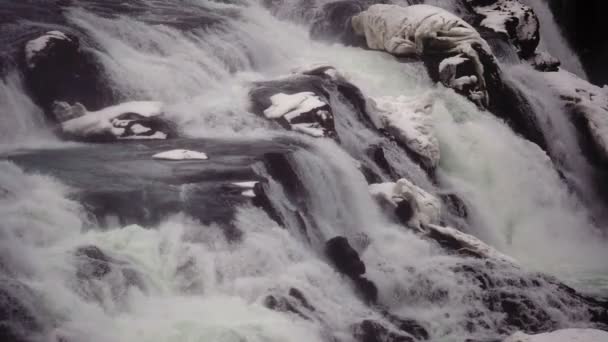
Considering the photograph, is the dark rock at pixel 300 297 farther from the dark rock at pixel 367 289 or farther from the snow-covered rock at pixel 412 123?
the snow-covered rock at pixel 412 123

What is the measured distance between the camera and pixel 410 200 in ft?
31.1

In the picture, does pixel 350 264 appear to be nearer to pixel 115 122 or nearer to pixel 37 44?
pixel 115 122

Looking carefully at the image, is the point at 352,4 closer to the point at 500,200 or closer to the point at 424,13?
the point at 424,13

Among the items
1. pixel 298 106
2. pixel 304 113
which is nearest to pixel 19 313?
pixel 304 113

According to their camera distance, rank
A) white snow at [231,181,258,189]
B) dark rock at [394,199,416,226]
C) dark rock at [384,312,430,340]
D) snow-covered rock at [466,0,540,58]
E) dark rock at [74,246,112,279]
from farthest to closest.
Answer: snow-covered rock at [466,0,540,58] → dark rock at [394,199,416,226] → white snow at [231,181,258,189] → dark rock at [384,312,430,340] → dark rock at [74,246,112,279]

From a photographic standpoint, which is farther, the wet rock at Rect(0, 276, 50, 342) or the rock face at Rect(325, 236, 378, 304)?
the rock face at Rect(325, 236, 378, 304)

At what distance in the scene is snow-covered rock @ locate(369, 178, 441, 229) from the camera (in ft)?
30.8

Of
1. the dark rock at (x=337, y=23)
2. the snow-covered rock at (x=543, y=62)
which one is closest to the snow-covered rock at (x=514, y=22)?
the snow-covered rock at (x=543, y=62)

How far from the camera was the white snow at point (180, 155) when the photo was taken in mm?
9000

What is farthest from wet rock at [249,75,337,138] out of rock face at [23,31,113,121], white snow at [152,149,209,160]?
rock face at [23,31,113,121]

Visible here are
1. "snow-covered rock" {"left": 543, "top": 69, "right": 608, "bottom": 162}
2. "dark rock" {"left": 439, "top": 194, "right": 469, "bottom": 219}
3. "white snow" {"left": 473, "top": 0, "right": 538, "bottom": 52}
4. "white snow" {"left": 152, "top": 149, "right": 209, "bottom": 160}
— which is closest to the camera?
"white snow" {"left": 152, "top": 149, "right": 209, "bottom": 160}

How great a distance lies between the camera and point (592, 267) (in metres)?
10.6

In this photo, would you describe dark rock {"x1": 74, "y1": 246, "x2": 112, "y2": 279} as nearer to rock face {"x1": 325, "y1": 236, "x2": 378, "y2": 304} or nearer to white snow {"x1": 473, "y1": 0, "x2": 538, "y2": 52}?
rock face {"x1": 325, "y1": 236, "x2": 378, "y2": 304}

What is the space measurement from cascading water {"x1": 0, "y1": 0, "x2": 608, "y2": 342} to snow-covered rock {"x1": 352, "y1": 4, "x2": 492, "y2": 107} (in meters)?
0.34
